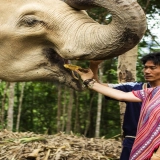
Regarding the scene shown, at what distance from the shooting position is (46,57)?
326cm

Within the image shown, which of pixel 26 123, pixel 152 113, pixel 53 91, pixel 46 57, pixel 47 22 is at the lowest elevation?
pixel 26 123

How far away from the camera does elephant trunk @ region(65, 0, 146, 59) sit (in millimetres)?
2568

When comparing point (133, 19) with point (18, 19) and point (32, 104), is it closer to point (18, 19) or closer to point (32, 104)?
point (18, 19)

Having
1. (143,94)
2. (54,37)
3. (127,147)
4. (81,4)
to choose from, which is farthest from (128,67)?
(81,4)

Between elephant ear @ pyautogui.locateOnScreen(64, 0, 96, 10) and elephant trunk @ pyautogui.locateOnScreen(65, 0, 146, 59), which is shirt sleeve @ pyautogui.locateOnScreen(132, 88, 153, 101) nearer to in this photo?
elephant trunk @ pyautogui.locateOnScreen(65, 0, 146, 59)

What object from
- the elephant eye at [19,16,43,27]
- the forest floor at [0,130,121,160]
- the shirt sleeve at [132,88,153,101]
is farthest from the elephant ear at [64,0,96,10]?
the forest floor at [0,130,121,160]

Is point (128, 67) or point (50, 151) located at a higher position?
point (128, 67)

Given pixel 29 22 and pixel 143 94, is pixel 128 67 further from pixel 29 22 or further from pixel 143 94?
pixel 29 22

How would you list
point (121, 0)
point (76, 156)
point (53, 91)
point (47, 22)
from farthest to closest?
1. point (53, 91)
2. point (76, 156)
3. point (47, 22)
4. point (121, 0)

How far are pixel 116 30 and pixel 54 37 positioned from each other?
61 cm

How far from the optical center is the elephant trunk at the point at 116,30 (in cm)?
257

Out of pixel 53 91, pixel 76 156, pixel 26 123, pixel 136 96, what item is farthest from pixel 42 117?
pixel 136 96

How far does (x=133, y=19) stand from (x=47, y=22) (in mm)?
814

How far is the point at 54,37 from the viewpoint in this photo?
311 cm
